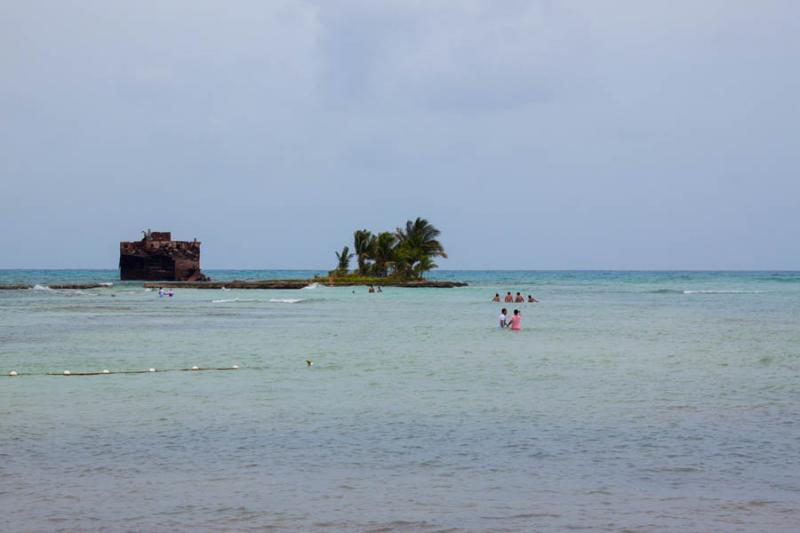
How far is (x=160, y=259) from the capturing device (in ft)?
451

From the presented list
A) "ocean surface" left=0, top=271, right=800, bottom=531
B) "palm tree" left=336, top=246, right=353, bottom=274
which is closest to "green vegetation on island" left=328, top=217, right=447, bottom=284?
"palm tree" left=336, top=246, right=353, bottom=274

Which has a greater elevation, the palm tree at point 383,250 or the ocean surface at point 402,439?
the palm tree at point 383,250

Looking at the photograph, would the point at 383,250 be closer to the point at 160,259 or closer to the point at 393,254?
the point at 393,254

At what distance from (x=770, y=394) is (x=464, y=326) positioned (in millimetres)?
23317

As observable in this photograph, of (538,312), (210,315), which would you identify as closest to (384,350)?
(210,315)

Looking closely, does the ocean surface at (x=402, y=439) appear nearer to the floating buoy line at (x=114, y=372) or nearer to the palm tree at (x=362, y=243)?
the floating buoy line at (x=114, y=372)

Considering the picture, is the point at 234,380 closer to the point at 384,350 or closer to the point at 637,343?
the point at 384,350

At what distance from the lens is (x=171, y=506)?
32.0ft

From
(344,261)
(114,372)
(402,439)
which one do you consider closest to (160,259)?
(344,261)

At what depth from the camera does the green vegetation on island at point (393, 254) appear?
10131 cm

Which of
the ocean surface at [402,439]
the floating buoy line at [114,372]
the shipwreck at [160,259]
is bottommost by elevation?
the ocean surface at [402,439]

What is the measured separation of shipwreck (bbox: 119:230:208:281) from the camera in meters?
136

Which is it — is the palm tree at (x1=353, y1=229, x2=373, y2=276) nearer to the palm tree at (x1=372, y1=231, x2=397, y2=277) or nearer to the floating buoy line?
the palm tree at (x1=372, y1=231, x2=397, y2=277)

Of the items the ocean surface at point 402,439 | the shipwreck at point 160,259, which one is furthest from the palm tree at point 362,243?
the ocean surface at point 402,439
